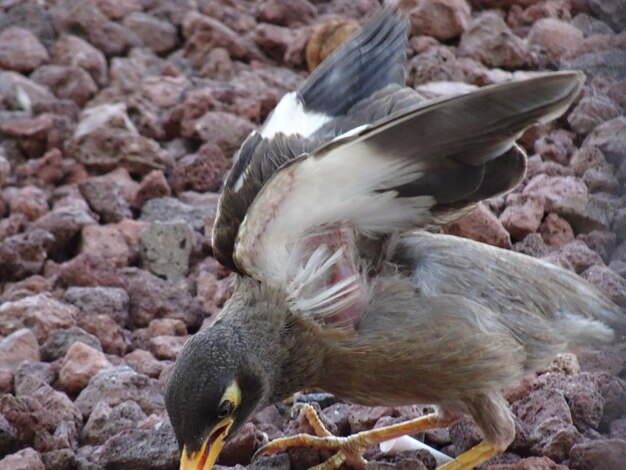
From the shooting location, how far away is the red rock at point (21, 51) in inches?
232

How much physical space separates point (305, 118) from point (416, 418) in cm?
107

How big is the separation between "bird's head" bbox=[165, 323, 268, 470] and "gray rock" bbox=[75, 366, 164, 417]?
2.15 ft

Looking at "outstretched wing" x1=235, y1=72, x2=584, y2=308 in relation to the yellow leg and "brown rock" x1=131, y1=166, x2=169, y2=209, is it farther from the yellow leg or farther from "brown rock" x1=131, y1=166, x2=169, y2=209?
"brown rock" x1=131, y1=166, x2=169, y2=209

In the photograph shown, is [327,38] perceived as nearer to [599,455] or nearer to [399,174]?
[399,174]

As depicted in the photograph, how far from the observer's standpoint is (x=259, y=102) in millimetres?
5508

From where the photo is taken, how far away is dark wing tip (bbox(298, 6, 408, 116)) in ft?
12.9

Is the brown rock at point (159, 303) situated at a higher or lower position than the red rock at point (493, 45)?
lower

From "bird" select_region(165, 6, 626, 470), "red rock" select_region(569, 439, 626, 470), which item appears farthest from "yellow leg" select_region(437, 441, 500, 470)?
"red rock" select_region(569, 439, 626, 470)

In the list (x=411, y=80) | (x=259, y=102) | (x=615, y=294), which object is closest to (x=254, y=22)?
(x=259, y=102)

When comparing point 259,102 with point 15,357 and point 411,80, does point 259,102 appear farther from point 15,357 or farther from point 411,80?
point 15,357

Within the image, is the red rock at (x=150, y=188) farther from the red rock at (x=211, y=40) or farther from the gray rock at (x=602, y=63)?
the gray rock at (x=602, y=63)

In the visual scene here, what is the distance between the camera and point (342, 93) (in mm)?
3967

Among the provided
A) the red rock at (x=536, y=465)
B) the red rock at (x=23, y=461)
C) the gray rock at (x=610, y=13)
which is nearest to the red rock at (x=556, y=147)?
the gray rock at (x=610, y=13)

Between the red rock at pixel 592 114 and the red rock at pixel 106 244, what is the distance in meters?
1.95
